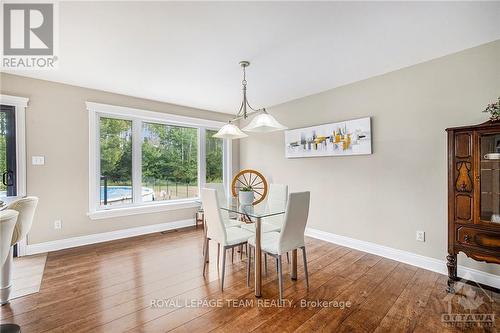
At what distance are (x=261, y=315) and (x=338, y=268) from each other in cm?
131

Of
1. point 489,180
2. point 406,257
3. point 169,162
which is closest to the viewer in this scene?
point 489,180

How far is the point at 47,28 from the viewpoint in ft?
7.00

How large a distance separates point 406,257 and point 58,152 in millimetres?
4943

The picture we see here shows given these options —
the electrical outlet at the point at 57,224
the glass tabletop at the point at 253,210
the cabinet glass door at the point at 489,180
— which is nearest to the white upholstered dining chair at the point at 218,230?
the glass tabletop at the point at 253,210

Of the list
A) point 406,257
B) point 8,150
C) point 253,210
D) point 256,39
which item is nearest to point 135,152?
point 8,150

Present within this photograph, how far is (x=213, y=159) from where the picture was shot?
524cm

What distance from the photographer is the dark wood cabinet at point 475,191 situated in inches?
82.5

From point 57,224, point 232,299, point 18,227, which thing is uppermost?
point 18,227

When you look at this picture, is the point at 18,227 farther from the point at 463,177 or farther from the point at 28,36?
the point at 463,177

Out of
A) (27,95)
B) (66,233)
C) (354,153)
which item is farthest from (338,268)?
(27,95)

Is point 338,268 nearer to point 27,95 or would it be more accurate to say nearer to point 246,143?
point 246,143

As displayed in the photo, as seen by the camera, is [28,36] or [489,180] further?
[28,36]

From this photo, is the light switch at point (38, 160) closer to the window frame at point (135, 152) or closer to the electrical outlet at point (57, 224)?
the window frame at point (135, 152)

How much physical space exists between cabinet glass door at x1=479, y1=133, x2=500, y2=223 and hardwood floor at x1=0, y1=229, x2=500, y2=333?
81cm
